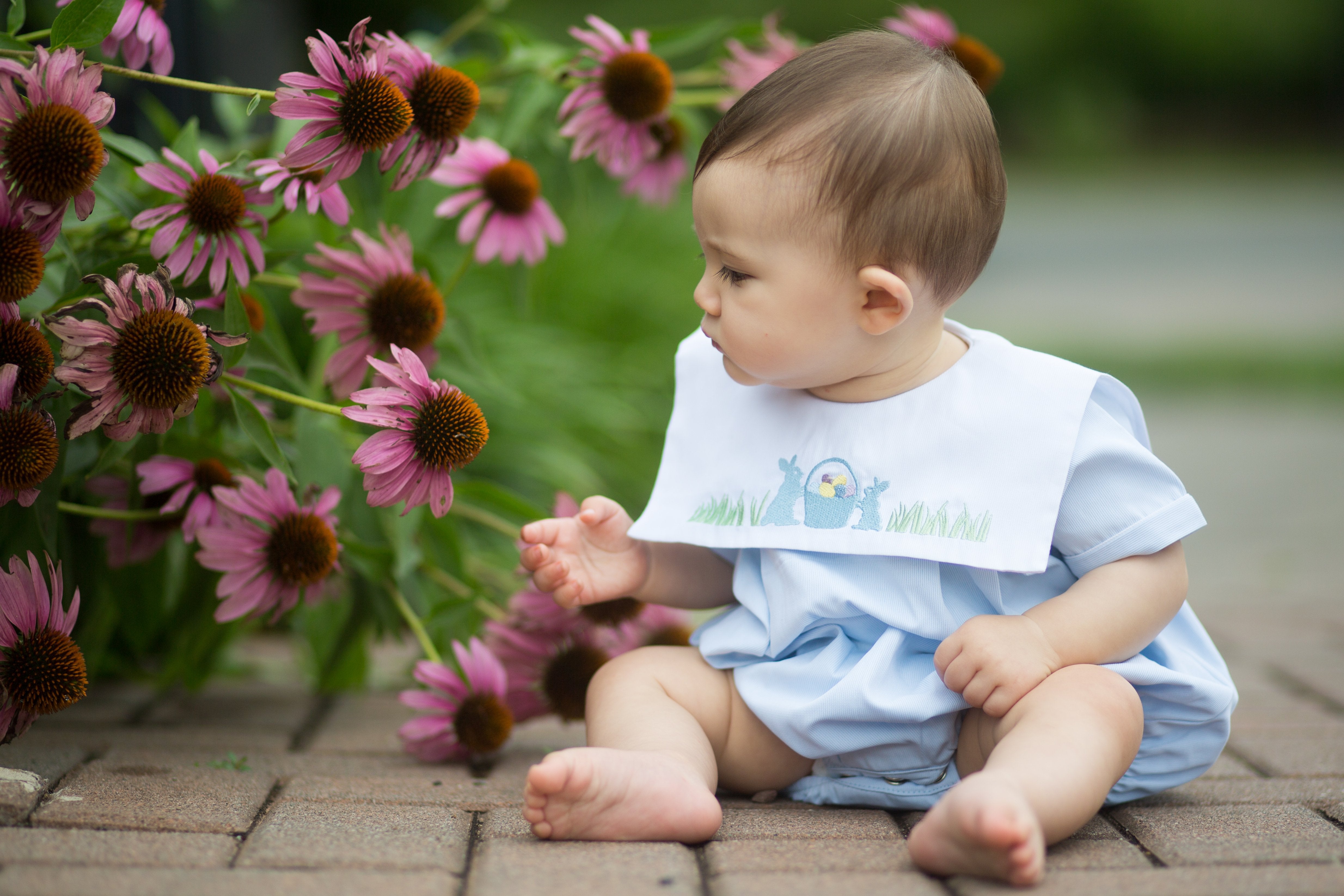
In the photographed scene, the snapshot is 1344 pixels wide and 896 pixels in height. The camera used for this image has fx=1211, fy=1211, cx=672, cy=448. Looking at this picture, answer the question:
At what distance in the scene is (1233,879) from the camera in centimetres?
123

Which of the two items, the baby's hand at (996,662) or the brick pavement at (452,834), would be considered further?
the baby's hand at (996,662)

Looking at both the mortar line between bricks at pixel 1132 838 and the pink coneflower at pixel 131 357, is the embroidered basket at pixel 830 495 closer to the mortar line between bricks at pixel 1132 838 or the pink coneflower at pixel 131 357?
the mortar line between bricks at pixel 1132 838

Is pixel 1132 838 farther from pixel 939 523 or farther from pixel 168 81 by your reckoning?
pixel 168 81

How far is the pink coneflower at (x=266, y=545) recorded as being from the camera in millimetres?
1595

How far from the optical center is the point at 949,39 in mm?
2188

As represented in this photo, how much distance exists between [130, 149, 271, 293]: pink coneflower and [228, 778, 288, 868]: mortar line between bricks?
635 mm

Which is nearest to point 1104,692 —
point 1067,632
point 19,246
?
point 1067,632

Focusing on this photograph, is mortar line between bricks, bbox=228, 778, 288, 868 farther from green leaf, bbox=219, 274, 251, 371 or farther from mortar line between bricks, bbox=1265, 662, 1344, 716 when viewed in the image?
mortar line between bricks, bbox=1265, 662, 1344, 716

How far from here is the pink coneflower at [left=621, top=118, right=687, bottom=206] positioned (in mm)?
2133

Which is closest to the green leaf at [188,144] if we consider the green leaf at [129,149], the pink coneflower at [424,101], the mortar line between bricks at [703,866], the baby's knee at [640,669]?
the green leaf at [129,149]

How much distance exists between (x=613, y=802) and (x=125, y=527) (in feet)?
2.91

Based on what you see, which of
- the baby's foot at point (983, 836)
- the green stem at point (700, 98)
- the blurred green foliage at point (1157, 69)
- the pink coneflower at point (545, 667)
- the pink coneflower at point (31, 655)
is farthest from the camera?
the blurred green foliage at point (1157, 69)

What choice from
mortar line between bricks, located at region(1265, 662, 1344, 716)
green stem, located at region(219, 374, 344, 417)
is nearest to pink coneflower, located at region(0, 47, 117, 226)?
green stem, located at region(219, 374, 344, 417)

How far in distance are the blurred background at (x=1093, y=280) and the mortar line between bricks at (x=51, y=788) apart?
2.59ft
